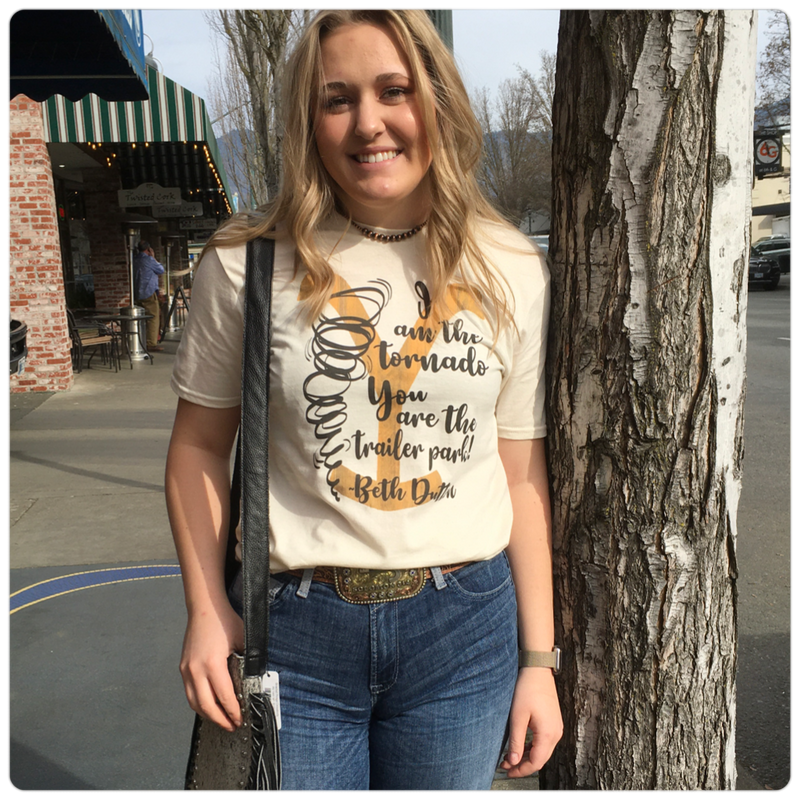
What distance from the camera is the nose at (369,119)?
1388 millimetres

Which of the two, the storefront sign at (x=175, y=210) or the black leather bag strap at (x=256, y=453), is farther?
the storefront sign at (x=175, y=210)

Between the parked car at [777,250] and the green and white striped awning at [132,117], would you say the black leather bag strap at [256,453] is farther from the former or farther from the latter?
the parked car at [777,250]

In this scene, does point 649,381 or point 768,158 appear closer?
point 649,381

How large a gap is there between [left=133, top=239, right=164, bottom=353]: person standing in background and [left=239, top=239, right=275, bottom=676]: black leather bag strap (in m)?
14.0

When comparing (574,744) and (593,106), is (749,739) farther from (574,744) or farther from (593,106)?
(593,106)

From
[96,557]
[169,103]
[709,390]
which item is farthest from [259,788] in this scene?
[169,103]

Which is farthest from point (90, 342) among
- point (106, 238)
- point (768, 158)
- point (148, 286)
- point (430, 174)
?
point (768, 158)

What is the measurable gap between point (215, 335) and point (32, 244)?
9.50 meters

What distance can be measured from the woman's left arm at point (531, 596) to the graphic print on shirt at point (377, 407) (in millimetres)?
233

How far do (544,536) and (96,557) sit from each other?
380 cm

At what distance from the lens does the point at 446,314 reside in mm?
1421

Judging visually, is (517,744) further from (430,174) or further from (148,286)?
(148,286)

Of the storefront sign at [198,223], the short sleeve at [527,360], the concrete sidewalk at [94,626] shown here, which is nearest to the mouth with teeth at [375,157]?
the short sleeve at [527,360]

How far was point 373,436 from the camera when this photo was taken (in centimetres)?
138
